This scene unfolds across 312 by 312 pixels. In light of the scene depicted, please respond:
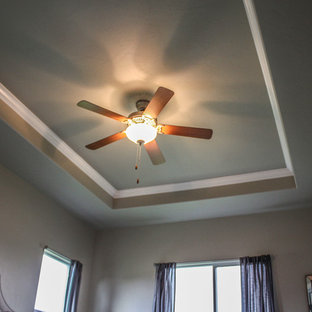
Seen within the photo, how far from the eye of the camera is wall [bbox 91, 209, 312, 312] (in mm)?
4355

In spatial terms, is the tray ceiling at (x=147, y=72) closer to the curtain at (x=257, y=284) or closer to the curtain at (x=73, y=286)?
the curtain at (x=257, y=284)

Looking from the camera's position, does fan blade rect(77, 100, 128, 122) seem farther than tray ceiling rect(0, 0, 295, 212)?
Yes

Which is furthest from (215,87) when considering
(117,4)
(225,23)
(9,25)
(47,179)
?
(47,179)

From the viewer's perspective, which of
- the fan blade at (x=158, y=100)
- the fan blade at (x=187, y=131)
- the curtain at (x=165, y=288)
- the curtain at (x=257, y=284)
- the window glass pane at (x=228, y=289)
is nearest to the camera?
the fan blade at (x=158, y=100)

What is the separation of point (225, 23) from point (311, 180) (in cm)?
201

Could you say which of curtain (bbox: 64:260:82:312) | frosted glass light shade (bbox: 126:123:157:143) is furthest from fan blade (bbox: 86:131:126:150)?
curtain (bbox: 64:260:82:312)

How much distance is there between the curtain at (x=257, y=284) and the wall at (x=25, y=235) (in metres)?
1.99

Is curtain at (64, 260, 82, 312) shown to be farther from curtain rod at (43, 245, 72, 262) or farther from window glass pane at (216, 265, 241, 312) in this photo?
window glass pane at (216, 265, 241, 312)

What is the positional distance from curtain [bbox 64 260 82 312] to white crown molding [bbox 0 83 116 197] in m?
Result: 0.95

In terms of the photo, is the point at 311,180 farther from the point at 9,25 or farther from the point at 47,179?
the point at 9,25

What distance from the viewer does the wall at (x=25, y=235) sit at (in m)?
4.00

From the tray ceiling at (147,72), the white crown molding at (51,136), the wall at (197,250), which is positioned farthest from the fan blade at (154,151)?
the wall at (197,250)

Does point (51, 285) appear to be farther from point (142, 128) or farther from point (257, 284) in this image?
point (142, 128)

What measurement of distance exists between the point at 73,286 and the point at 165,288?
1056 millimetres
